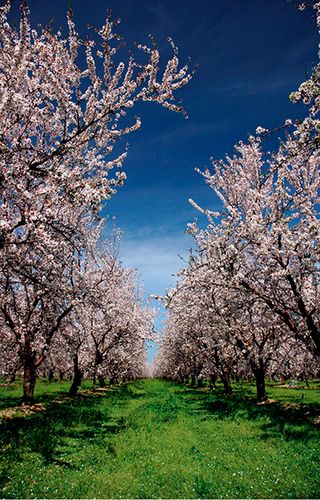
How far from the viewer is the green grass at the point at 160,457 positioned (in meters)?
7.72

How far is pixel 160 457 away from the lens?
33.4 ft

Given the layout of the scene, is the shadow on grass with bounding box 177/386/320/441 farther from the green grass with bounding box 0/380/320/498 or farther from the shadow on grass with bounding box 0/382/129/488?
the shadow on grass with bounding box 0/382/129/488

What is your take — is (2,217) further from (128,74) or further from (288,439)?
(288,439)

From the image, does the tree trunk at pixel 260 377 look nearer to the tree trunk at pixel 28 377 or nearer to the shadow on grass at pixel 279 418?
the shadow on grass at pixel 279 418

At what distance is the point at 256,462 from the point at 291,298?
23.6 ft

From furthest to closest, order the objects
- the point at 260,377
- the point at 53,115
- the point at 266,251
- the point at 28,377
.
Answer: the point at 260,377, the point at 28,377, the point at 266,251, the point at 53,115

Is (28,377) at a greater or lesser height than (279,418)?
greater

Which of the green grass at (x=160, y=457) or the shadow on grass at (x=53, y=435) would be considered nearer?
the green grass at (x=160, y=457)

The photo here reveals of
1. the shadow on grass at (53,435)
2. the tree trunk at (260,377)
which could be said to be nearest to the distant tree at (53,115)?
the shadow on grass at (53,435)

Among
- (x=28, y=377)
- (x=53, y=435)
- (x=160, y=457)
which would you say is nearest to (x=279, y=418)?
(x=160, y=457)

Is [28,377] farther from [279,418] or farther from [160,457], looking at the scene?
[279,418]

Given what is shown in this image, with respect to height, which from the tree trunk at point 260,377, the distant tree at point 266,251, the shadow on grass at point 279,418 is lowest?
the shadow on grass at point 279,418

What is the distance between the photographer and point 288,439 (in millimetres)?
11867

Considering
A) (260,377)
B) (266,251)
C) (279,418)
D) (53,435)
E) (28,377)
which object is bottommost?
(279,418)
